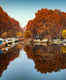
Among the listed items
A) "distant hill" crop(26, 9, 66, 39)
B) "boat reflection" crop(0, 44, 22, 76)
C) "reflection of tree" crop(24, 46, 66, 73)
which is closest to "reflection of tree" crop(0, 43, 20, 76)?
"boat reflection" crop(0, 44, 22, 76)

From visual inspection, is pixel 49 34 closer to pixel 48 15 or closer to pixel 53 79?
pixel 48 15

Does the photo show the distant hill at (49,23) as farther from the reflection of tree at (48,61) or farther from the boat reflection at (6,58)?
the reflection of tree at (48,61)

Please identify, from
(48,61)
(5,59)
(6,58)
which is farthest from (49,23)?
(48,61)

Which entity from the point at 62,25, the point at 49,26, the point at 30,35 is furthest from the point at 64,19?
the point at 30,35

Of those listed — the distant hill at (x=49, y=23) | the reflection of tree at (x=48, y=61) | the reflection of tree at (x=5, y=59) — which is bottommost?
the reflection of tree at (x=48, y=61)

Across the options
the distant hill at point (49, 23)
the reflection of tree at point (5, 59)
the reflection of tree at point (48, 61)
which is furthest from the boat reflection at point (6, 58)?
the distant hill at point (49, 23)

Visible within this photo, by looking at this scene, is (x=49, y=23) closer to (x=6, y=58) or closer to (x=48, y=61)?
(x=6, y=58)

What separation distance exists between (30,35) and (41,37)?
26.5 ft

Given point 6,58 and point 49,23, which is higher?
point 49,23

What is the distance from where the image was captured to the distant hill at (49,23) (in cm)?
3978

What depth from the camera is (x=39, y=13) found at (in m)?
48.4

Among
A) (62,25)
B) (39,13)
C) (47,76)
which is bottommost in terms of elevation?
(47,76)

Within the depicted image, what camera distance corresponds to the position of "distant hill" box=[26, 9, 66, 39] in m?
39.8

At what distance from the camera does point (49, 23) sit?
42062 mm
